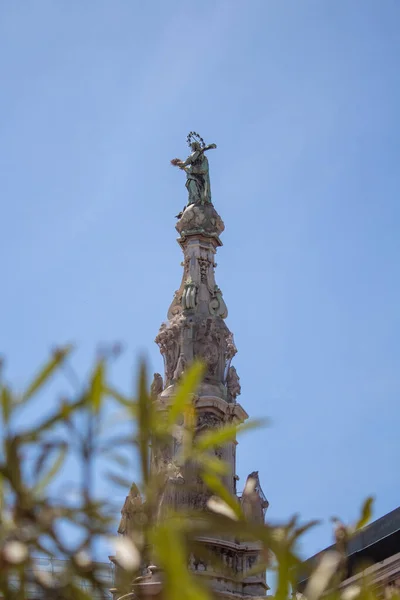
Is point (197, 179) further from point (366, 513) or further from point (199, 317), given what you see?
point (366, 513)

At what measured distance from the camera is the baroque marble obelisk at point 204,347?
69.1ft

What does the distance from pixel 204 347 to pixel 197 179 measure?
17.9 ft

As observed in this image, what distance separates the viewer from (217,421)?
22766 millimetres

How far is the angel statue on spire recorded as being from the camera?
26.7 meters

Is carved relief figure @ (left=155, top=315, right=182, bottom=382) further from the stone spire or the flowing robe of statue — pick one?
the flowing robe of statue

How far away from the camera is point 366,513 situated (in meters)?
2.42

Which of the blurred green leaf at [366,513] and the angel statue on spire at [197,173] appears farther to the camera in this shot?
the angel statue on spire at [197,173]

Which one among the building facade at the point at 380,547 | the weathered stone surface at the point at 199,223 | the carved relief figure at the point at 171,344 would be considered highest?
the weathered stone surface at the point at 199,223

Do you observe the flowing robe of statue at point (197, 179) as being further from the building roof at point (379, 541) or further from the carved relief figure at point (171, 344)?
the building roof at point (379, 541)

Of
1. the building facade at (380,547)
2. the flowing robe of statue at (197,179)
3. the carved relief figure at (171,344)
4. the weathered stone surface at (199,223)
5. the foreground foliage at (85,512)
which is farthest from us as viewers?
the flowing robe of statue at (197,179)

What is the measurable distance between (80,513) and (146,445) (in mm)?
197

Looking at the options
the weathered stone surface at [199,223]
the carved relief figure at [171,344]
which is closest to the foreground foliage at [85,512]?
the carved relief figure at [171,344]

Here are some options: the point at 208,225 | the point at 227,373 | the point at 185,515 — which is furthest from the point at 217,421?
the point at 185,515

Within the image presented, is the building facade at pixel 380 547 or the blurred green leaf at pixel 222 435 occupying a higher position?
the building facade at pixel 380 547
